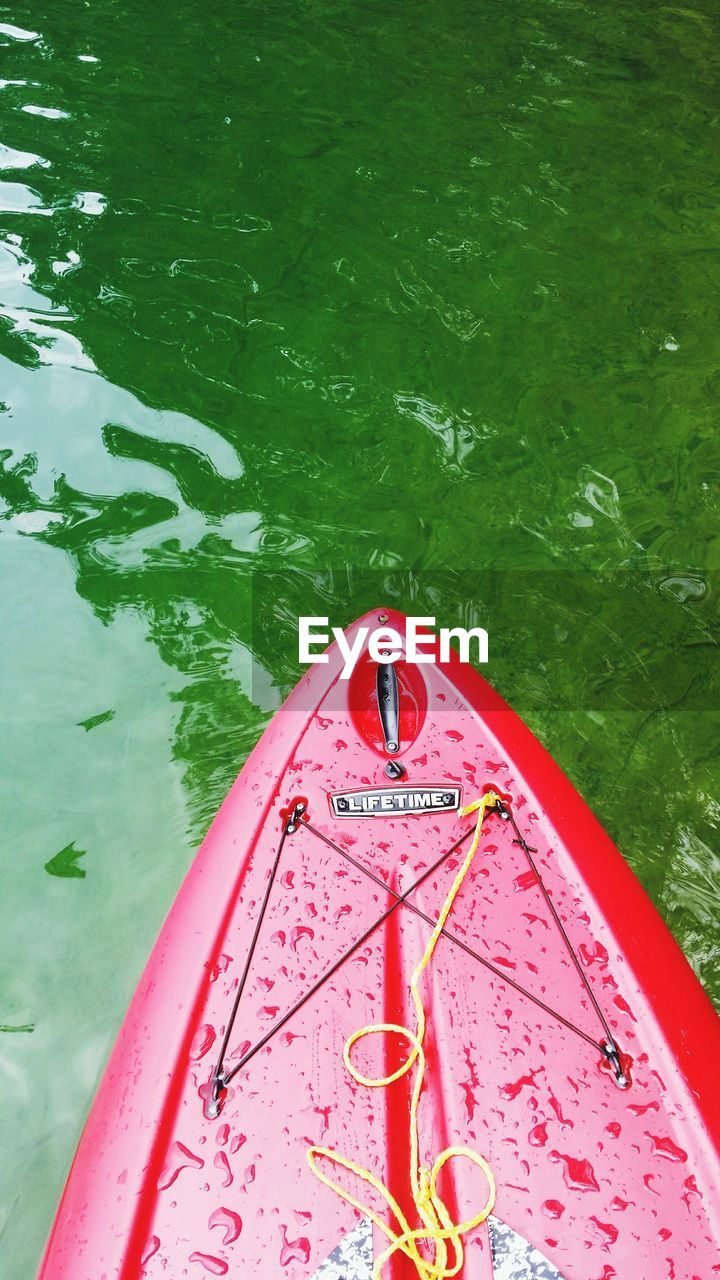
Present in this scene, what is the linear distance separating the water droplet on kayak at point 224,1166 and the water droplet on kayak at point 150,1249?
0.12 meters

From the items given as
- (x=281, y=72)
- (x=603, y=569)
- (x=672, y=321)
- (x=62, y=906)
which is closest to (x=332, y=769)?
(x=62, y=906)

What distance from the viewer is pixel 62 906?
6.56ft

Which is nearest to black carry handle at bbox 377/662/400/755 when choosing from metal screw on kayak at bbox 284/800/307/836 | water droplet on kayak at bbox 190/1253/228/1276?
metal screw on kayak at bbox 284/800/307/836

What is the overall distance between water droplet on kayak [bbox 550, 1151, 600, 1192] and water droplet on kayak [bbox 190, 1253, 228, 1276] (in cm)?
54

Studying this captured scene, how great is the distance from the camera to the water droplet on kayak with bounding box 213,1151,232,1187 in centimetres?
132

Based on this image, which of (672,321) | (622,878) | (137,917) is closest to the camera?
(622,878)

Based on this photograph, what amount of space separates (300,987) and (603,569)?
5.59ft

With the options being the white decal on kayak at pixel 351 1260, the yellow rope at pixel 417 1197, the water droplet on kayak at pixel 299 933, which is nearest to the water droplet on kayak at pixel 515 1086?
the yellow rope at pixel 417 1197

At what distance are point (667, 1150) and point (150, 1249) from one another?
2.79ft

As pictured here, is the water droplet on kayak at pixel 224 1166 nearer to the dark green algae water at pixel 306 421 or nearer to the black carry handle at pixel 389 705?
the dark green algae water at pixel 306 421

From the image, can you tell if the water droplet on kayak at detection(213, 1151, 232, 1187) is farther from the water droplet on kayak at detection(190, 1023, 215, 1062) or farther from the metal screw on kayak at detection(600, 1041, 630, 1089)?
the metal screw on kayak at detection(600, 1041, 630, 1089)

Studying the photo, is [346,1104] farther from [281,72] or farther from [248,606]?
[281,72]

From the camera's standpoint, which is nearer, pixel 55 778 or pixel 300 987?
pixel 300 987

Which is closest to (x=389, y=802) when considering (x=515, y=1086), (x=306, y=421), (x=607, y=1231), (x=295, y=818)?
(x=295, y=818)
